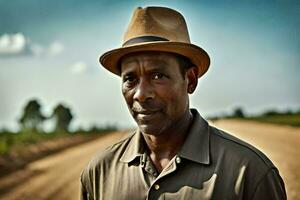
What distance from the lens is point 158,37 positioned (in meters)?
1.38

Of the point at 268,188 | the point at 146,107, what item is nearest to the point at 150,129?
the point at 146,107

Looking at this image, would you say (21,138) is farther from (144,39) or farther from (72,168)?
(144,39)

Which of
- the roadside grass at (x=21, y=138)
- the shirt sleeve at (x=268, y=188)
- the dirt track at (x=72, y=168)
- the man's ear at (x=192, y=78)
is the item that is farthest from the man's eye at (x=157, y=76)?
the roadside grass at (x=21, y=138)

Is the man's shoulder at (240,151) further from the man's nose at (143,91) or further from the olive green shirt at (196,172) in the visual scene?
the man's nose at (143,91)

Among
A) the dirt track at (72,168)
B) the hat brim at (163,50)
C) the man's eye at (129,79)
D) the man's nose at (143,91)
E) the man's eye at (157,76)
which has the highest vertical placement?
the hat brim at (163,50)

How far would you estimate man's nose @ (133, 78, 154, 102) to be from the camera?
1330 mm

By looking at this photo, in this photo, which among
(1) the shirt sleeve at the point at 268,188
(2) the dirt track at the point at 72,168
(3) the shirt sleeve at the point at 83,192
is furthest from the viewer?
(2) the dirt track at the point at 72,168

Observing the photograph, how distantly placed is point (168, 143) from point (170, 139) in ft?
0.04

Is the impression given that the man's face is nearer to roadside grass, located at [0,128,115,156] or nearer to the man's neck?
the man's neck

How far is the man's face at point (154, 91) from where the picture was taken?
4.39ft

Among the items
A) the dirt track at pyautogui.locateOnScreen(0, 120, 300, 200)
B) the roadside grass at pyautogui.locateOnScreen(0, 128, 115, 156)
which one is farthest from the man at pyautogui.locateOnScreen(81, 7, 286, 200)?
the roadside grass at pyautogui.locateOnScreen(0, 128, 115, 156)

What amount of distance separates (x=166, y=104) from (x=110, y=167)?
0.26m

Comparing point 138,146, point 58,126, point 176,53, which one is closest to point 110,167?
point 138,146

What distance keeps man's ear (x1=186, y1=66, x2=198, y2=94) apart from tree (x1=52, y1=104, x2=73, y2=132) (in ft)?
15.7
